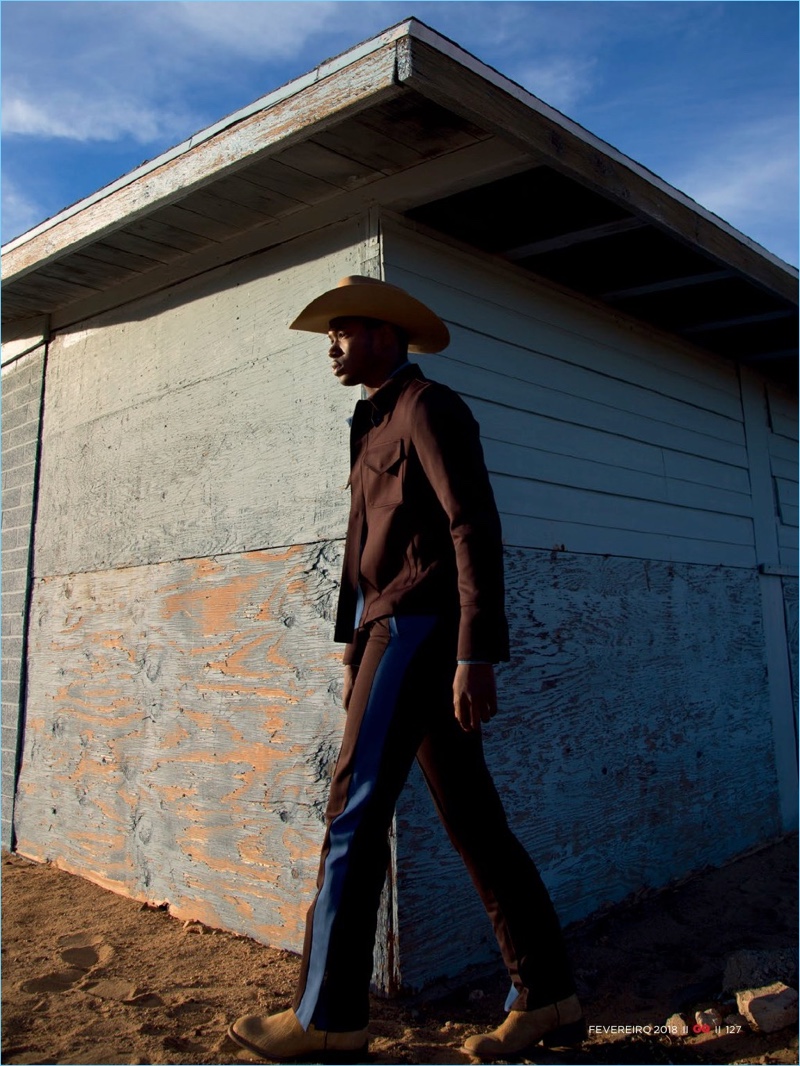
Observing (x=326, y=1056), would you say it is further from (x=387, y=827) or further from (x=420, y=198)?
(x=420, y=198)

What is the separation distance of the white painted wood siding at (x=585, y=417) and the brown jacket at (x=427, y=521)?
38.4 inches

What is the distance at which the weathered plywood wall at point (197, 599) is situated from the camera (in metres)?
3.64

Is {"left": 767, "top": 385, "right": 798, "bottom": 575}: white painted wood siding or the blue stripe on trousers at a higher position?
{"left": 767, "top": 385, "right": 798, "bottom": 575}: white painted wood siding

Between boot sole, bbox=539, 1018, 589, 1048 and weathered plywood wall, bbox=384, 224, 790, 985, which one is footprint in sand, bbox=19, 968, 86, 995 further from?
boot sole, bbox=539, 1018, 589, 1048

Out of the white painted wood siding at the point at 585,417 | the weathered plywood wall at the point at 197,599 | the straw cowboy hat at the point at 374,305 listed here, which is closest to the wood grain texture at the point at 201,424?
the weathered plywood wall at the point at 197,599

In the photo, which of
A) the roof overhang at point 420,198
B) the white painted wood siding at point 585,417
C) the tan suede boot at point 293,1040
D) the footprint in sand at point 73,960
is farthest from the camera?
the white painted wood siding at point 585,417

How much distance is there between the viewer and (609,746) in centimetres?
426

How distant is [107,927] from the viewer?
152 inches

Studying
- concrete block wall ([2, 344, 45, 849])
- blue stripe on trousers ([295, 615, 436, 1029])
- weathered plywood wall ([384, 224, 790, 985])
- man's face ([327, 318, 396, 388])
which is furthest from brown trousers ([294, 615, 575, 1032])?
concrete block wall ([2, 344, 45, 849])

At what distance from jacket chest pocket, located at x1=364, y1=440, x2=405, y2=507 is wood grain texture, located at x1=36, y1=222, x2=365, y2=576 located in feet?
2.35

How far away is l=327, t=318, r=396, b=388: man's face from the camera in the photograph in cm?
295

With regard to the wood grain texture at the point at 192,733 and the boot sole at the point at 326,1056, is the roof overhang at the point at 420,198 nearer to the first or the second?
the wood grain texture at the point at 192,733

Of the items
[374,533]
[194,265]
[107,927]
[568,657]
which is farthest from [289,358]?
[107,927]

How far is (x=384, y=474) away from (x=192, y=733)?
1789 mm
